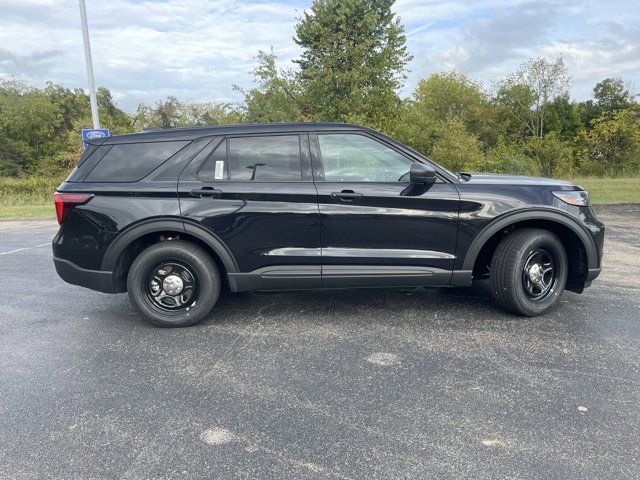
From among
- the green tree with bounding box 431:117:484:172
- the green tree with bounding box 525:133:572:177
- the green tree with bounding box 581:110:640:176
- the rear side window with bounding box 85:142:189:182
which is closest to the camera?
the rear side window with bounding box 85:142:189:182

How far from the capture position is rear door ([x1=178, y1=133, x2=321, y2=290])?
3.88 metres

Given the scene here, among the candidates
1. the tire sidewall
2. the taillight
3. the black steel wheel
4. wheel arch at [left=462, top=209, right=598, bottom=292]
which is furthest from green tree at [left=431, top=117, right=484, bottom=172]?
the taillight

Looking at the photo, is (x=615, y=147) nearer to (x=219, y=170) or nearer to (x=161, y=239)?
(x=219, y=170)

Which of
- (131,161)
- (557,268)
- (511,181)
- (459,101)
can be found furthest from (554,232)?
(459,101)

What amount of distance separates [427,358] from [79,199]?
3.17 meters

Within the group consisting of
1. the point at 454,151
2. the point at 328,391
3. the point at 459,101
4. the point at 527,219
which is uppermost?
the point at 459,101

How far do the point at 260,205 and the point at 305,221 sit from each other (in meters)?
0.41

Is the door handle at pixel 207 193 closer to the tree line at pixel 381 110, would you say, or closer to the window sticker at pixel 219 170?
the window sticker at pixel 219 170

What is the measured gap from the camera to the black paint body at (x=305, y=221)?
389 centimetres

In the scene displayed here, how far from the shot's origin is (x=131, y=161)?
158 inches

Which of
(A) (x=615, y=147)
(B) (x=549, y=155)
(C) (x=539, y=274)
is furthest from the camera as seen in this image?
(A) (x=615, y=147)

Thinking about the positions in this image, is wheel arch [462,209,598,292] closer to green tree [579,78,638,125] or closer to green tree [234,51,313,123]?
green tree [234,51,313,123]

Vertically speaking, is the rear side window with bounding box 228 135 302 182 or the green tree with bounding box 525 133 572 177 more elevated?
the green tree with bounding box 525 133 572 177

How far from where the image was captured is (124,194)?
3.93 metres
